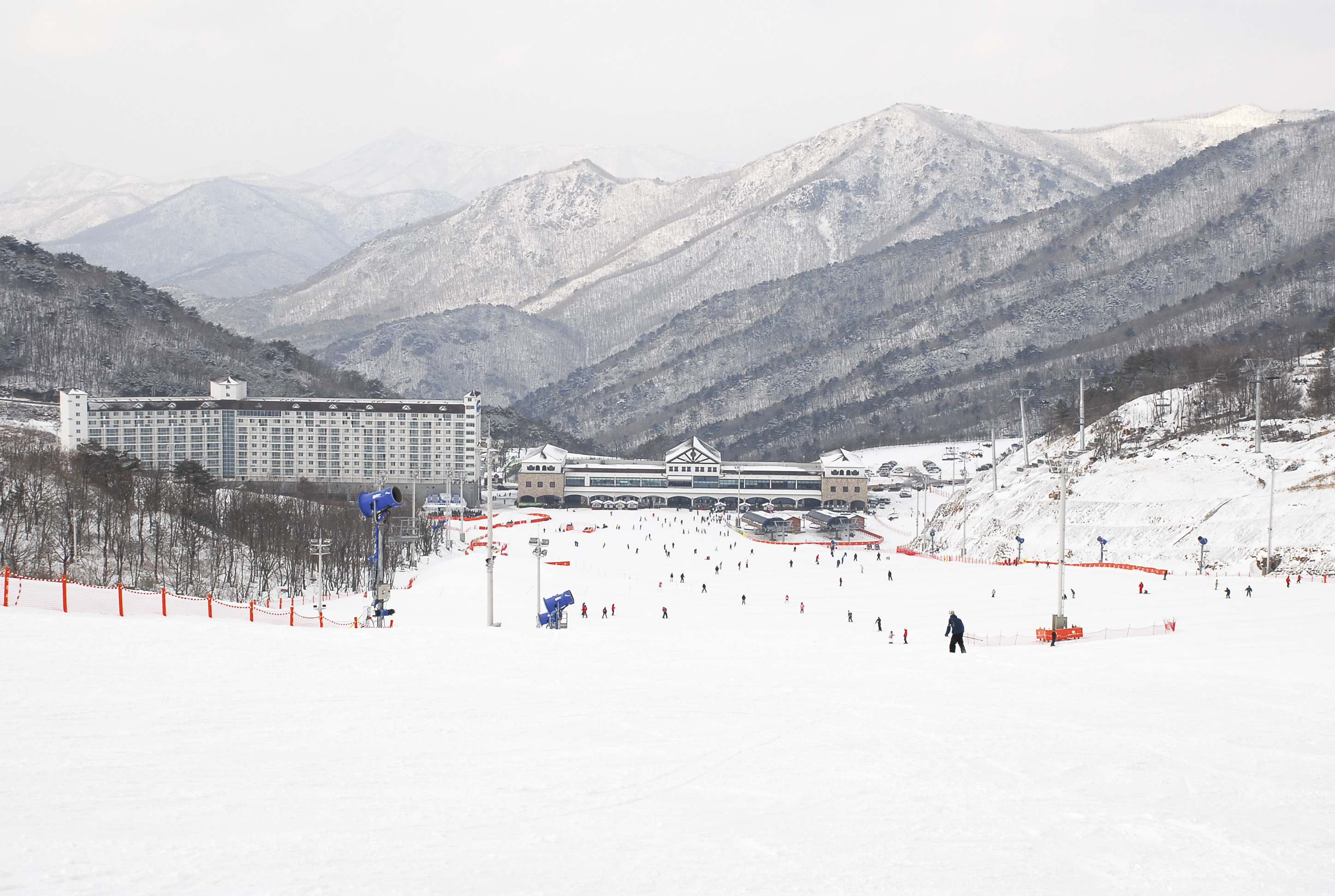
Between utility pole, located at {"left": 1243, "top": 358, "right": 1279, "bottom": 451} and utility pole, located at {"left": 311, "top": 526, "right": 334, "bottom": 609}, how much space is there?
64.0 metres

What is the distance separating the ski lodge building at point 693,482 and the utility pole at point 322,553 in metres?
68.0

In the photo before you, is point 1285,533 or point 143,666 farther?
point 1285,533

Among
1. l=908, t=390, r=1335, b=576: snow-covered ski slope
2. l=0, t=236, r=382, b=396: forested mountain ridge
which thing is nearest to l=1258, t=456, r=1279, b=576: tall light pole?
l=908, t=390, r=1335, b=576: snow-covered ski slope

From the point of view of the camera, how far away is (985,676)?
20.3m

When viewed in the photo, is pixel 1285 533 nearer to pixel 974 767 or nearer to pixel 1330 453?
pixel 1330 453

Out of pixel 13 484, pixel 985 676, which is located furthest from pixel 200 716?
pixel 13 484

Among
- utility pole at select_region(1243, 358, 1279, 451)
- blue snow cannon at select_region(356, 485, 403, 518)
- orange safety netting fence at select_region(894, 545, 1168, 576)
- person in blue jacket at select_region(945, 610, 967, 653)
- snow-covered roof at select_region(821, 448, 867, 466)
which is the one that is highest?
utility pole at select_region(1243, 358, 1279, 451)

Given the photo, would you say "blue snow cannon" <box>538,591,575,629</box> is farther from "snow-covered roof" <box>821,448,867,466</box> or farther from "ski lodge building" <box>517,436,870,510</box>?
"snow-covered roof" <box>821,448,867,466</box>

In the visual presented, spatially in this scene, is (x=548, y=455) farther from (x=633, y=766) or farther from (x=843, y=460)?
(x=633, y=766)

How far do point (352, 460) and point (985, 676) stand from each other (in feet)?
406

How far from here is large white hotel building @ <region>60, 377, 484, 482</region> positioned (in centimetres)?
12469

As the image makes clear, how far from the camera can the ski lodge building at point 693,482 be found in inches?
5285

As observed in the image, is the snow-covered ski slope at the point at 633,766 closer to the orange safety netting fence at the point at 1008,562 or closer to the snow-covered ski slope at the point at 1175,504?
the orange safety netting fence at the point at 1008,562

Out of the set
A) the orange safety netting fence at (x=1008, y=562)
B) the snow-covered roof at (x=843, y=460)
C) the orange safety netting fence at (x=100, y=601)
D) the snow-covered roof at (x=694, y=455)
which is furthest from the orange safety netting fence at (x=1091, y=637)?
the snow-covered roof at (x=694, y=455)
